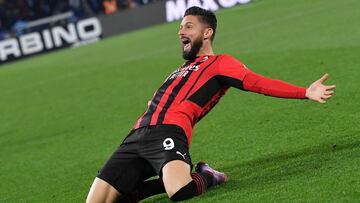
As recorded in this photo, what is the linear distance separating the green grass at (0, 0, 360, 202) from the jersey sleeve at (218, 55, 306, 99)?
0.56 metres

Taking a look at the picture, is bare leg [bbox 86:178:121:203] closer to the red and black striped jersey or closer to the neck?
the red and black striped jersey

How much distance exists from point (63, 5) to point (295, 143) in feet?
69.3

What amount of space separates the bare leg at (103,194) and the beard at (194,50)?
3.82ft

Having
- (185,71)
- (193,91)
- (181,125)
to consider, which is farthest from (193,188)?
(185,71)

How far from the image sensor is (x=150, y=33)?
71.0ft

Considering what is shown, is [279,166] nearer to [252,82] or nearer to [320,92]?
[252,82]

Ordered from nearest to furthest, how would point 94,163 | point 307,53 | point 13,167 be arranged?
point 94,163, point 13,167, point 307,53

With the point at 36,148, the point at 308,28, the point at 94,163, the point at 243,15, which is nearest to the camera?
the point at 94,163

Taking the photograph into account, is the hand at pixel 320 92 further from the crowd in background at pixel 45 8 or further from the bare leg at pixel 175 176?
the crowd in background at pixel 45 8

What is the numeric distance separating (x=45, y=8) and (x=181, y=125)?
71.3 ft

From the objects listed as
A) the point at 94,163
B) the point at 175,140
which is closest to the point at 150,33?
the point at 94,163

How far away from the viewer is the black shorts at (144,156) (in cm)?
553

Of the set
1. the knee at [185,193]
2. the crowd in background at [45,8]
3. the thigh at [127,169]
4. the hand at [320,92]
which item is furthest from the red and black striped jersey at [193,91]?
the crowd in background at [45,8]

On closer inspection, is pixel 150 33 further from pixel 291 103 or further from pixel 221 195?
pixel 221 195
